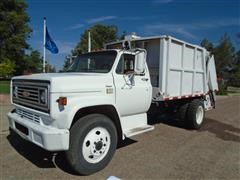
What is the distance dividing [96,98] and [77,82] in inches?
17.8

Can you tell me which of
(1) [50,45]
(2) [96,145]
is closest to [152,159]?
(2) [96,145]

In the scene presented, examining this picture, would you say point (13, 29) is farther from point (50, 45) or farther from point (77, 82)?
point (77, 82)

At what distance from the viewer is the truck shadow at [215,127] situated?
667 centimetres

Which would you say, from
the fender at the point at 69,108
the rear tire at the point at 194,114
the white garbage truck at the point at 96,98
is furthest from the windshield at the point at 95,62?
the rear tire at the point at 194,114

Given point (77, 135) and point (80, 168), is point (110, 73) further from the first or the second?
point (80, 168)

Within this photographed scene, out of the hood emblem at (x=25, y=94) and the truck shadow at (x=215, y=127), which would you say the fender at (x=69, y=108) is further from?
the truck shadow at (x=215, y=127)

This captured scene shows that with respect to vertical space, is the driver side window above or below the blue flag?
below

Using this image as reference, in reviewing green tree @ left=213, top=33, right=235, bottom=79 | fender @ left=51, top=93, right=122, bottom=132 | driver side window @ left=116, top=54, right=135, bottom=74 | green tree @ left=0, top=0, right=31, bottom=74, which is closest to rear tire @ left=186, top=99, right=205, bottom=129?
driver side window @ left=116, top=54, right=135, bottom=74

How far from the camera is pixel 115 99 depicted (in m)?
4.45

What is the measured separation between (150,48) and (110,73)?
2301 mm

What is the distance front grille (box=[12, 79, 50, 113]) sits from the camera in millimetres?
3672

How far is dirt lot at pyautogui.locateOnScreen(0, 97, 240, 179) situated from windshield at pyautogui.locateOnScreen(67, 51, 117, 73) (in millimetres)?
1882

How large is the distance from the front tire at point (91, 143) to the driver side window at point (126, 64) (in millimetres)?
1078

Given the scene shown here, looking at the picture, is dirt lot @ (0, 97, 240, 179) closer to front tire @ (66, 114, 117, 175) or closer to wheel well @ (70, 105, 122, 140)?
front tire @ (66, 114, 117, 175)
